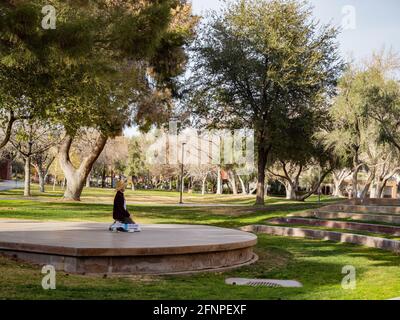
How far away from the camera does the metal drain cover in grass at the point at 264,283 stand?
898 centimetres

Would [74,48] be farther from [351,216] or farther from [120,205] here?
[351,216]

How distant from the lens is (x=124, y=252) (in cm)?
923

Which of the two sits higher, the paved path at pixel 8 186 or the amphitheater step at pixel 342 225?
the paved path at pixel 8 186

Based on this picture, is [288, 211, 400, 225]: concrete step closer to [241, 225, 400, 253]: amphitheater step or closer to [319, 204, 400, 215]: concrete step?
[319, 204, 400, 215]: concrete step

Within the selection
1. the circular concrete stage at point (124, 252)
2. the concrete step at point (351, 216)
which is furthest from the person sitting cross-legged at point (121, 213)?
the concrete step at point (351, 216)

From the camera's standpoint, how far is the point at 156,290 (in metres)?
8.00

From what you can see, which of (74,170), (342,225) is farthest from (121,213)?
(74,170)

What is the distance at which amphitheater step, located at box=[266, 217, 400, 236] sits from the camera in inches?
670

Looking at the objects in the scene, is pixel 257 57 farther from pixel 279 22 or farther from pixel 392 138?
pixel 392 138

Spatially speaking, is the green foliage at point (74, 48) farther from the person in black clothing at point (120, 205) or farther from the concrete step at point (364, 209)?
the concrete step at point (364, 209)

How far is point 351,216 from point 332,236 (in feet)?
17.0

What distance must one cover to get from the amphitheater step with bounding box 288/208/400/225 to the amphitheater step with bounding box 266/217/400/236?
1.41 metres

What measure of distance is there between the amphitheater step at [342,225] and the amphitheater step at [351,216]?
4.63 feet
